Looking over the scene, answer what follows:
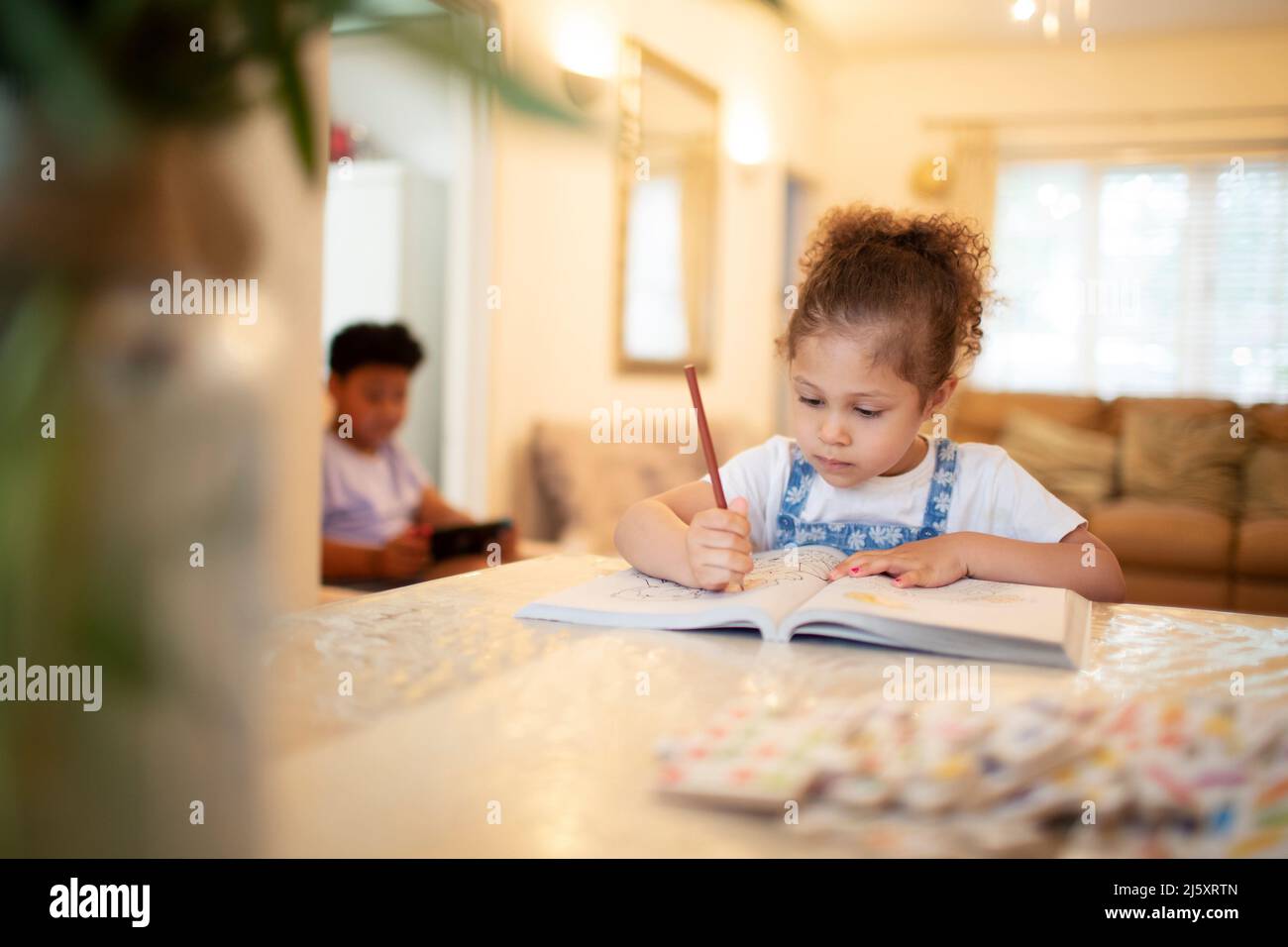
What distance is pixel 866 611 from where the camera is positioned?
2.67 feet

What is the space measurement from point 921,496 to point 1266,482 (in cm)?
322

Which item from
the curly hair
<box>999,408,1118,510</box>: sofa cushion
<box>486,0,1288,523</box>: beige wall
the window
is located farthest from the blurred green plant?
the window

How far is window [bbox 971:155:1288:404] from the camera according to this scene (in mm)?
5355

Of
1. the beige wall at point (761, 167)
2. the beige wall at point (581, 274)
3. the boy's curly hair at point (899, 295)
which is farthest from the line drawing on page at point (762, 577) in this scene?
the beige wall at point (761, 167)

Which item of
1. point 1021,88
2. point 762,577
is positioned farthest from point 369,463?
point 1021,88

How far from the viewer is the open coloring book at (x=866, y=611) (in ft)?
2.59

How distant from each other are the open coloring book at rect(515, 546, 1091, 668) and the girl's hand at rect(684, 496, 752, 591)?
0.05 feet

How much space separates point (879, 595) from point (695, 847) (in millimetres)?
496

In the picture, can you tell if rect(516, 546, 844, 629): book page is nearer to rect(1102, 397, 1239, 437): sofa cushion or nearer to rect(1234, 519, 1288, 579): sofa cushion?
rect(1234, 519, 1288, 579): sofa cushion

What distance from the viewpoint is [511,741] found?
55 cm

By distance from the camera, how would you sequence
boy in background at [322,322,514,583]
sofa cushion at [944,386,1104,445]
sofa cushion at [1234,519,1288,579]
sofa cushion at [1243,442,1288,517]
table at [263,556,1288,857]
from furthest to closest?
sofa cushion at [944,386,1104,445] → sofa cushion at [1243,442,1288,517] → sofa cushion at [1234,519,1288,579] → boy in background at [322,322,514,583] → table at [263,556,1288,857]

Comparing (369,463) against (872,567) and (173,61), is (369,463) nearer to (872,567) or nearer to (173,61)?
(872,567)

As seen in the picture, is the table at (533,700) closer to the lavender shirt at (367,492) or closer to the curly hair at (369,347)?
the lavender shirt at (367,492)

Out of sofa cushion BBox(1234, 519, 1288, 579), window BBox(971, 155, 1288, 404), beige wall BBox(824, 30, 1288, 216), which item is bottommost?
sofa cushion BBox(1234, 519, 1288, 579)
